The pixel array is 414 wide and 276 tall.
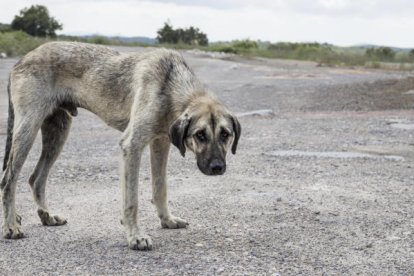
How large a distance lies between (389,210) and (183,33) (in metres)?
56.0

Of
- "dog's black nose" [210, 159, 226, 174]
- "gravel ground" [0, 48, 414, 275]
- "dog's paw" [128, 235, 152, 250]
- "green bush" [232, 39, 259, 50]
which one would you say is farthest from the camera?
"green bush" [232, 39, 259, 50]

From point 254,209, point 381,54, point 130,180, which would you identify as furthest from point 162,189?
point 381,54

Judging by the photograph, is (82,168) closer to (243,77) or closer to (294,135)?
(294,135)

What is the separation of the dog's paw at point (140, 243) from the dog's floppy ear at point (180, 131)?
0.86m

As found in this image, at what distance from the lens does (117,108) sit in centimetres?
646

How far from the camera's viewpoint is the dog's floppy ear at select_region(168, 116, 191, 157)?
5590 mm

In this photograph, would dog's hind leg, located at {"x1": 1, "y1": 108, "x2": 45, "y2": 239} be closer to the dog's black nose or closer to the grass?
the dog's black nose

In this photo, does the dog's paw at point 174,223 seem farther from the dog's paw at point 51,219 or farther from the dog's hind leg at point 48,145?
the dog's hind leg at point 48,145

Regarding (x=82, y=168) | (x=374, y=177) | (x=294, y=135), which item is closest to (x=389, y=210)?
A: (x=374, y=177)

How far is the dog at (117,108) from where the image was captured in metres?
5.91

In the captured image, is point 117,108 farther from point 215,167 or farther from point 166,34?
point 166,34

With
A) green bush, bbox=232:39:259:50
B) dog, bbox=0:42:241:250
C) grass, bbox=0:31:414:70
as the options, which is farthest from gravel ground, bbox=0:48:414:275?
green bush, bbox=232:39:259:50

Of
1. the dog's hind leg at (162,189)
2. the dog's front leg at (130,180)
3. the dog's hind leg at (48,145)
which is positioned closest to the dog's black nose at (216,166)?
the dog's front leg at (130,180)

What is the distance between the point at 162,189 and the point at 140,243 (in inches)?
36.1
